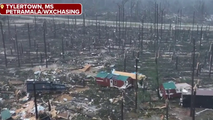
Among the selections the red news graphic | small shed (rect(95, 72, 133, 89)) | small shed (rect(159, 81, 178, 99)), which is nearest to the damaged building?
small shed (rect(95, 72, 133, 89))

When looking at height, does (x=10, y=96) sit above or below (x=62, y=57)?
below

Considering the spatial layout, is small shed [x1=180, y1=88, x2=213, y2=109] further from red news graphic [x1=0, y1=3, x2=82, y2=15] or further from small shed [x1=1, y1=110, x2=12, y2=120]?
red news graphic [x1=0, y1=3, x2=82, y2=15]

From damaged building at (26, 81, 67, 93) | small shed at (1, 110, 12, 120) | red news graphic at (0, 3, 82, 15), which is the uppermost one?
red news graphic at (0, 3, 82, 15)

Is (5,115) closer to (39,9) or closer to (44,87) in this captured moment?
(44,87)

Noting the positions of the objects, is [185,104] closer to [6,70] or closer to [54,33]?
[6,70]

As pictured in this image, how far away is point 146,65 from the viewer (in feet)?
62.0

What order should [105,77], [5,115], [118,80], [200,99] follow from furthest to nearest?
[105,77]
[118,80]
[200,99]
[5,115]

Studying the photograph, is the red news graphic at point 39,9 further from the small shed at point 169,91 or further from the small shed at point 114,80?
the small shed at point 169,91

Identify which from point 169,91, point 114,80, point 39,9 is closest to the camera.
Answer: point 169,91

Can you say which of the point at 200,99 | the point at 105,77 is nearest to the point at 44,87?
the point at 105,77

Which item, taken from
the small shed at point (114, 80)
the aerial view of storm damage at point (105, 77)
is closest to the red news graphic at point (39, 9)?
the aerial view of storm damage at point (105, 77)

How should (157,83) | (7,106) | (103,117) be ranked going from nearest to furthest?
(103,117)
(7,106)
(157,83)

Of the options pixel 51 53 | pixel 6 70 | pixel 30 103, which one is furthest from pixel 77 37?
pixel 30 103

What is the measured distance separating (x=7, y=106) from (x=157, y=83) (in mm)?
8028
